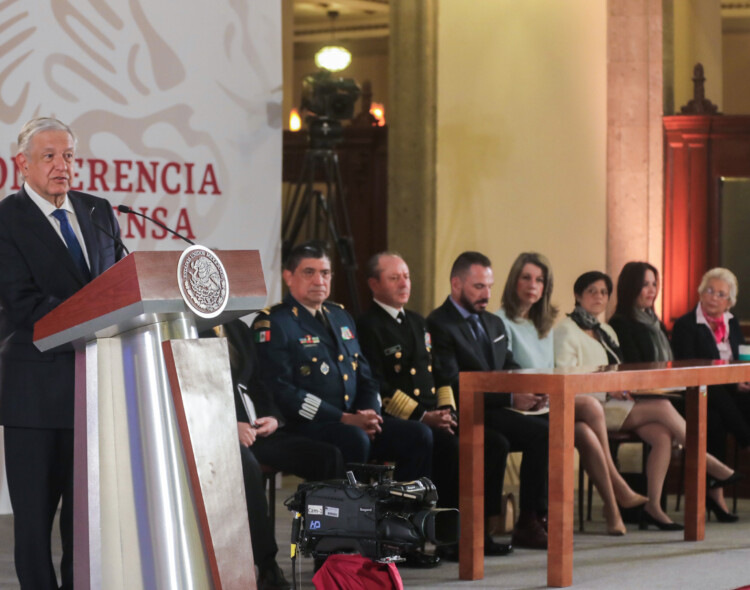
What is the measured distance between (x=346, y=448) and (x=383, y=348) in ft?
2.04

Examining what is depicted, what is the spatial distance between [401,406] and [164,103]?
6.06 feet

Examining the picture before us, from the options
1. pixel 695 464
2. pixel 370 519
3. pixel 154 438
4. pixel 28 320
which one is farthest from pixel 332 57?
pixel 154 438

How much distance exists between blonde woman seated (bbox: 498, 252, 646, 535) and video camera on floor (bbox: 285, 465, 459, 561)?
236 cm

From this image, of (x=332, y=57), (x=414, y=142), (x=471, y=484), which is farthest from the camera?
(x=332, y=57)

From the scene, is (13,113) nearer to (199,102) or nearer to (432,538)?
(199,102)

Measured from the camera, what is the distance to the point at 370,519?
2875 mm

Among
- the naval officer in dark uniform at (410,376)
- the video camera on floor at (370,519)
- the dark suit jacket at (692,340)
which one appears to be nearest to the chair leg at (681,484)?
the dark suit jacket at (692,340)

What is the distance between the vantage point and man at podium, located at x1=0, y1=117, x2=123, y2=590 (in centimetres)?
311

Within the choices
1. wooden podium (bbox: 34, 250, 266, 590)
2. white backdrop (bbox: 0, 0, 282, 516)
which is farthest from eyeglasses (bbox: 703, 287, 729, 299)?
wooden podium (bbox: 34, 250, 266, 590)

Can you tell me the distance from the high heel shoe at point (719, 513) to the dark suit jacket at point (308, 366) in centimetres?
194

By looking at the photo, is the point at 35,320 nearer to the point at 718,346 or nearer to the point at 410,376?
the point at 410,376

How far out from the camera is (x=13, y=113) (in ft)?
17.1

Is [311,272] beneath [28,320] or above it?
above

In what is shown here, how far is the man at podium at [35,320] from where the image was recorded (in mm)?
3109
